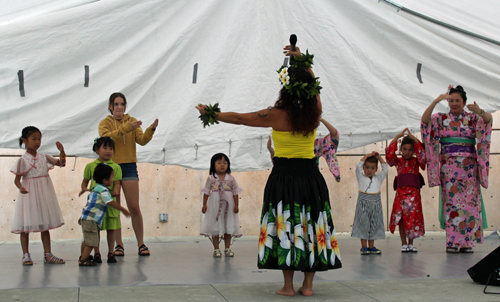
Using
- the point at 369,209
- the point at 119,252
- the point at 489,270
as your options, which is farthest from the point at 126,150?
the point at 489,270

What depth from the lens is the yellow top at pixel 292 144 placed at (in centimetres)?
367

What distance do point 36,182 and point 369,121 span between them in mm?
3048

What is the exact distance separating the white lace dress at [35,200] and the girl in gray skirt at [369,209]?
299 centimetres

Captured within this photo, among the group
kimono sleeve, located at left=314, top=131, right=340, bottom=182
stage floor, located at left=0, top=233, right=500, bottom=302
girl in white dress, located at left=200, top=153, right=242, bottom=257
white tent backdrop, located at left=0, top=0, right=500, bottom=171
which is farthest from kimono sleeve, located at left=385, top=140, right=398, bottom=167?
girl in white dress, located at left=200, top=153, right=242, bottom=257

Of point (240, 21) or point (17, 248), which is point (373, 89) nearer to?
point (240, 21)

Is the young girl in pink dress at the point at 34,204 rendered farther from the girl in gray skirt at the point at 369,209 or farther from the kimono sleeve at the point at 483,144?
the kimono sleeve at the point at 483,144

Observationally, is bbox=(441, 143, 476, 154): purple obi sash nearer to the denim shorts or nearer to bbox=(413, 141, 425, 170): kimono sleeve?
bbox=(413, 141, 425, 170): kimono sleeve

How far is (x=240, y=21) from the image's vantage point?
4352 mm

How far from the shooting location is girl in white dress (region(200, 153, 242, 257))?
5637 millimetres

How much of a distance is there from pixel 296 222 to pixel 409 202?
279 centimetres

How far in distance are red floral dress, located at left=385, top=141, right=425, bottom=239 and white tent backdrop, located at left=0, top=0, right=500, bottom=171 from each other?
4.52 feet

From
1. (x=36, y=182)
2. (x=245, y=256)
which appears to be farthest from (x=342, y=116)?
(x=36, y=182)

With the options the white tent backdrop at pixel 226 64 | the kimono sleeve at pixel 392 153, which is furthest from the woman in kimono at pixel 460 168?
the white tent backdrop at pixel 226 64

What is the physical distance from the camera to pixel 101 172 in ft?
16.3
